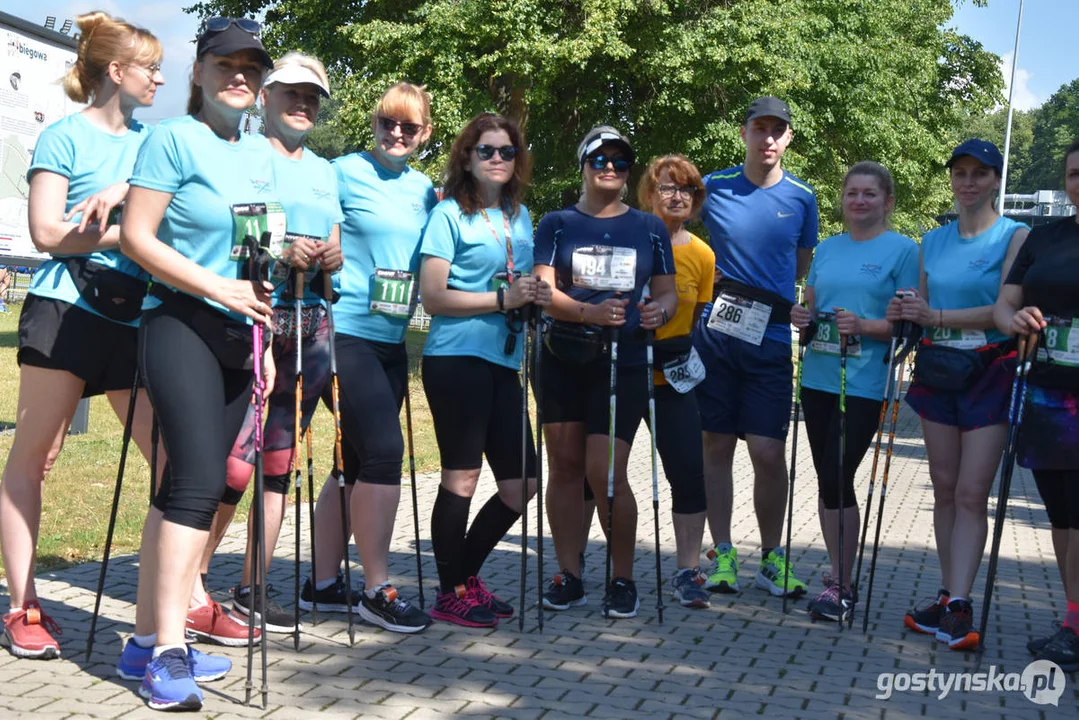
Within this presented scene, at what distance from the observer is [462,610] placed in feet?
18.8

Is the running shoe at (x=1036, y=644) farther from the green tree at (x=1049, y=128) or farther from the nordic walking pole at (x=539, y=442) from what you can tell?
the green tree at (x=1049, y=128)

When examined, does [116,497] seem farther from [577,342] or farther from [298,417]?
[577,342]

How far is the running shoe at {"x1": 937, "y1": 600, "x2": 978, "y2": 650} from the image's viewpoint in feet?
18.5

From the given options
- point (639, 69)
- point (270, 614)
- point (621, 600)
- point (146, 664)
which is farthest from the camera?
point (639, 69)

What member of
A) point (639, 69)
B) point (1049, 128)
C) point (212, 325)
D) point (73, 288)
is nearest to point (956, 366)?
point (212, 325)

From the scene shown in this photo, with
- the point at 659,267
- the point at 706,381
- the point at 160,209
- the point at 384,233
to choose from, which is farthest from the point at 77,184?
the point at 706,381

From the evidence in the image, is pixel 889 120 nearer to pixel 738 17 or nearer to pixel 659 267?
pixel 738 17

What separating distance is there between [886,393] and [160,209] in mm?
3563

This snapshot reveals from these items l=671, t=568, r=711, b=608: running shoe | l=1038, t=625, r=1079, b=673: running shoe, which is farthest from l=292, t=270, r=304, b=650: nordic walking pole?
l=1038, t=625, r=1079, b=673: running shoe

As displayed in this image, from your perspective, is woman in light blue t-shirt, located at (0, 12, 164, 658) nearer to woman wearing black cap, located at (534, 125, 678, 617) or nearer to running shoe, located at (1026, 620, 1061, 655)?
woman wearing black cap, located at (534, 125, 678, 617)

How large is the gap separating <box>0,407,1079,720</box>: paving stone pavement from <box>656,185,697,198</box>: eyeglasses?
78.9 inches

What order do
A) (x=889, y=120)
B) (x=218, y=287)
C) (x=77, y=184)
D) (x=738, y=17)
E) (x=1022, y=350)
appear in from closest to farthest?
(x=218, y=287)
(x=77, y=184)
(x=1022, y=350)
(x=738, y=17)
(x=889, y=120)

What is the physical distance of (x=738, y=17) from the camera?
2292 centimetres

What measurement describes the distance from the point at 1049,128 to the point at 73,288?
11551cm
